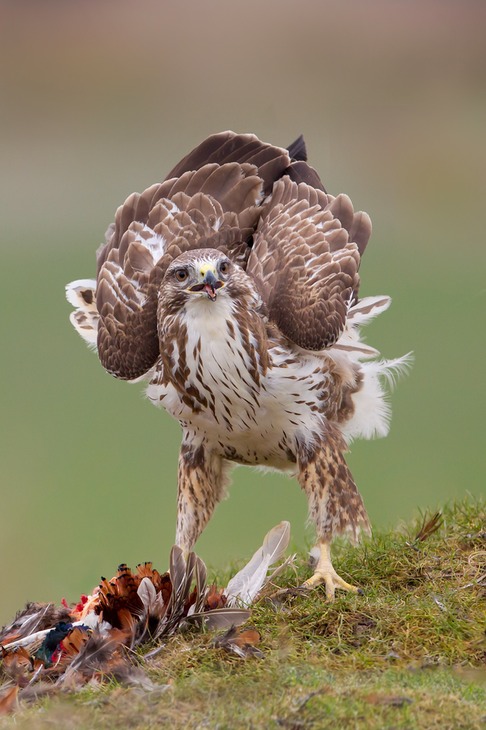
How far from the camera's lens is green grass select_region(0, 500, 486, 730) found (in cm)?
470

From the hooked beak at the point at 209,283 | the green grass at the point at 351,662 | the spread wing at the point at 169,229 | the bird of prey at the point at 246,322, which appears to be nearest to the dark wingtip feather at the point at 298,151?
the bird of prey at the point at 246,322

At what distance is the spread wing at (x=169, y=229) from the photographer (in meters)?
7.13

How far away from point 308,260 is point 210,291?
1.32m

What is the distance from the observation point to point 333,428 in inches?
279

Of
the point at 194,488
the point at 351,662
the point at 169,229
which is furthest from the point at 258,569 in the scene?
the point at 169,229

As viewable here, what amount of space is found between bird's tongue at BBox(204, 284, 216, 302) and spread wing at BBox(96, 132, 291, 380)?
1023 mm

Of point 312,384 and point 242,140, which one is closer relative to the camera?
point 312,384

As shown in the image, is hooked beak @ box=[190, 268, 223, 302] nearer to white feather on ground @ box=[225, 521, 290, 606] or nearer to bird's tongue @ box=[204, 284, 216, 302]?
bird's tongue @ box=[204, 284, 216, 302]

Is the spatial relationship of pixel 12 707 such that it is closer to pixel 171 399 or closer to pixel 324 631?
pixel 324 631

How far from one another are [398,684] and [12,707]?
6.21 feet

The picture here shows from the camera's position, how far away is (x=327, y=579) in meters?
6.71

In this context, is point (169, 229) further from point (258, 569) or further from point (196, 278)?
point (258, 569)

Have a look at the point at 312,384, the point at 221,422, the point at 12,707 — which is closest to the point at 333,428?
the point at 312,384

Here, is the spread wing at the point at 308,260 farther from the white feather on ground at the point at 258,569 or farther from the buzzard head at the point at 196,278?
the white feather on ground at the point at 258,569
